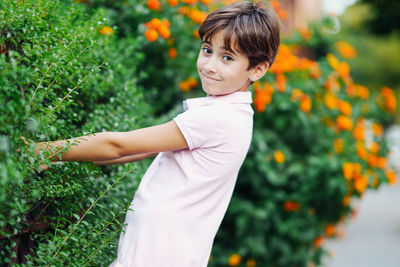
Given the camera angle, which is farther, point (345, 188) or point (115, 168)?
point (345, 188)

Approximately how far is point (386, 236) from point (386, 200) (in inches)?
173

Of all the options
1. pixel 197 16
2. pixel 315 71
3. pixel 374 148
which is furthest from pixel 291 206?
pixel 197 16

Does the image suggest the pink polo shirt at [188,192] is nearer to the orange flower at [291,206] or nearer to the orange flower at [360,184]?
the orange flower at [291,206]

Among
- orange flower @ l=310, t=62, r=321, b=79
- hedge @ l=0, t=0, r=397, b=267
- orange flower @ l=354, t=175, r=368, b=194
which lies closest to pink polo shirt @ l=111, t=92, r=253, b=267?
hedge @ l=0, t=0, r=397, b=267

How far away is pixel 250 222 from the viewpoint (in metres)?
3.74

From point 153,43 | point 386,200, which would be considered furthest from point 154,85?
point 386,200

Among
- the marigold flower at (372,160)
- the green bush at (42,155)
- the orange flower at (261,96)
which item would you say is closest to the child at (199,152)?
the green bush at (42,155)

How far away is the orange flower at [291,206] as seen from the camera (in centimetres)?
383

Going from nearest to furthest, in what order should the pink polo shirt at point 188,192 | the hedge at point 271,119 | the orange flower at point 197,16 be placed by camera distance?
the pink polo shirt at point 188,192
the hedge at point 271,119
the orange flower at point 197,16

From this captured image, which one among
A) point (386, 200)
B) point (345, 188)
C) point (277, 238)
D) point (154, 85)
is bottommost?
point (386, 200)

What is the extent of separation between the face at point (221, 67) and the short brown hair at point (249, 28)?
2 centimetres

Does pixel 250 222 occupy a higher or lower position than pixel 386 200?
higher

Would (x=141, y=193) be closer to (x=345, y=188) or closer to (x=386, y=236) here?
(x=345, y=188)

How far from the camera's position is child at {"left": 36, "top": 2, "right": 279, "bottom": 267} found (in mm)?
1519
